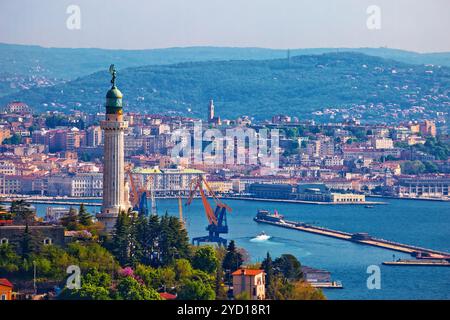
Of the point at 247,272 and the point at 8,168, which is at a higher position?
the point at 247,272

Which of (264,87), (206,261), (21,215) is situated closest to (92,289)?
(206,261)

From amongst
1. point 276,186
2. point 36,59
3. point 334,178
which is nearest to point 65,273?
point 276,186

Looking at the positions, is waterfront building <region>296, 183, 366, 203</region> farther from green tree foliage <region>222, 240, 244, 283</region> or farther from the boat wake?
Result: green tree foliage <region>222, 240, 244, 283</region>

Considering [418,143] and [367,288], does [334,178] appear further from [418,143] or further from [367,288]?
[367,288]

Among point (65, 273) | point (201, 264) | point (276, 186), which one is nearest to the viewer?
point (65, 273)

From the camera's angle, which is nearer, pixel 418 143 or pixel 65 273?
pixel 65 273

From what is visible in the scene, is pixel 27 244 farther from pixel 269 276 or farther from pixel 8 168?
pixel 8 168

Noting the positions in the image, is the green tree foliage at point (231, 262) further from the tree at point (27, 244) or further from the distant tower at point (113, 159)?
the tree at point (27, 244)
